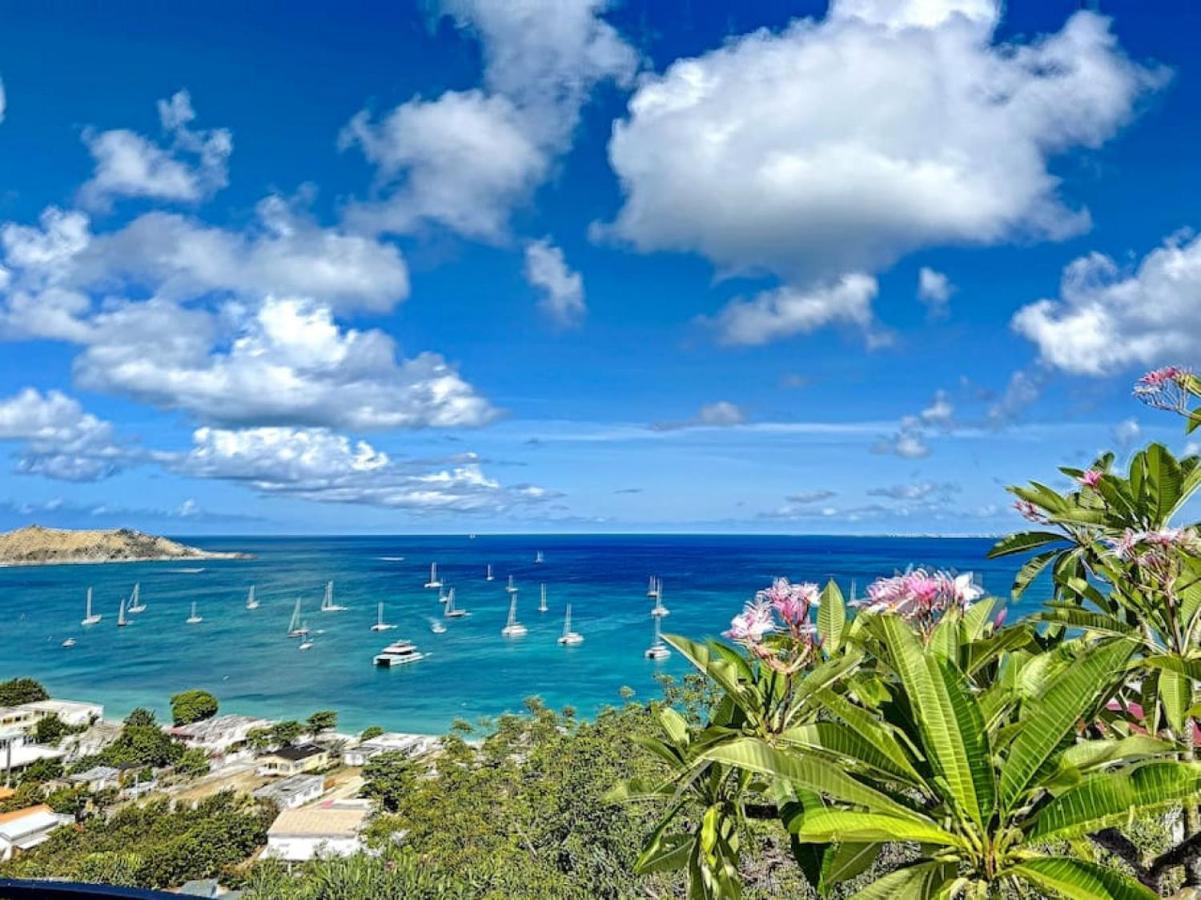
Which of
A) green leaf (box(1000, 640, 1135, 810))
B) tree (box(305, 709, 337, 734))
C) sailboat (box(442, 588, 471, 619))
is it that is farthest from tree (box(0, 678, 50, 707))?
green leaf (box(1000, 640, 1135, 810))

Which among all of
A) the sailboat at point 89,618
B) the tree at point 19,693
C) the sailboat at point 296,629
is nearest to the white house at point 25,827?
the tree at point 19,693

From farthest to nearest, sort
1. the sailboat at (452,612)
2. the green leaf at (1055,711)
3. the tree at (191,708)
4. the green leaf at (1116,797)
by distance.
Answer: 1. the sailboat at (452,612)
2. the tree at (191,708)
3. the green leaf at (1055,711)
4. the green leaf at (1116,797)

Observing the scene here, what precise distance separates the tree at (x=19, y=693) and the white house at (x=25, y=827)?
13.4 m

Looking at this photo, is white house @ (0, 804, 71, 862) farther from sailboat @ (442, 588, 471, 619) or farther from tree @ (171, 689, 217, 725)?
sailboat @ (442, 588, 471, 619)

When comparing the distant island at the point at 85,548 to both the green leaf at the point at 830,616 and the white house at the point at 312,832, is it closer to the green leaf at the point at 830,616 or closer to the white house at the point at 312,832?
the white house at the point at 312,832

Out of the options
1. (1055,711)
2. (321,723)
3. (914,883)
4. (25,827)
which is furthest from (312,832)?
(1055,711)

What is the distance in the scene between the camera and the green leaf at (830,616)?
1.96 meters

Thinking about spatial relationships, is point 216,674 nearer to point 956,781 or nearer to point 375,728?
point 375,728

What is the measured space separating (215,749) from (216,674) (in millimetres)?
11943

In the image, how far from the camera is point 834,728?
1.34 m

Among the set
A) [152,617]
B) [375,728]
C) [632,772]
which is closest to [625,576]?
[152,617]

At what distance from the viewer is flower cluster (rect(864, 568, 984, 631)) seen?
1888 millimetres

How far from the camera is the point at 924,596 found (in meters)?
1.89

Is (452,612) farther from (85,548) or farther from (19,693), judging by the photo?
(85,548)
